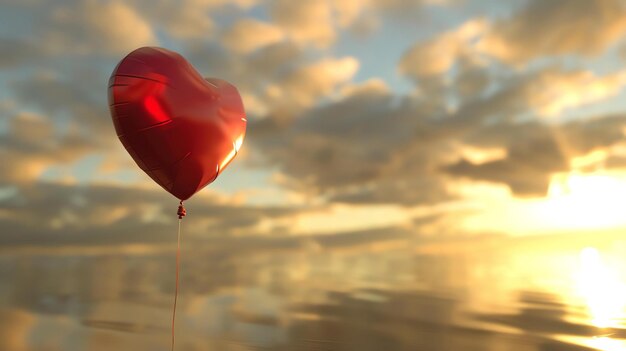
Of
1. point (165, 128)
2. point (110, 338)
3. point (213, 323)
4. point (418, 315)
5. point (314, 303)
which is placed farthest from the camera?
point (314, 303)

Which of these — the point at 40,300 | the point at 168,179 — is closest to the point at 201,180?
the point at 168,179

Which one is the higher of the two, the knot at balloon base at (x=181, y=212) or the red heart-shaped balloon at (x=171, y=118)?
the red heart-shaped balloon at (x=171, y=118)

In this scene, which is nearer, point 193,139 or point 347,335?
point 193,139

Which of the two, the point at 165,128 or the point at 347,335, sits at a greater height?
the point at 165,128

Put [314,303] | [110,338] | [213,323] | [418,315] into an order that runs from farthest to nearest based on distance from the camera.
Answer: [314,303]
[418,315]
[213,323]
[110,338]

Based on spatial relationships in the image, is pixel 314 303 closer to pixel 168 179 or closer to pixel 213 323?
pixel 213 323

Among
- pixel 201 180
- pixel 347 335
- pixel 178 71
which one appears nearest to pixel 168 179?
pixel 201 180

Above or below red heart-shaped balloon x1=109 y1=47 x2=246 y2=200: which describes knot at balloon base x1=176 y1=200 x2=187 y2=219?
below
